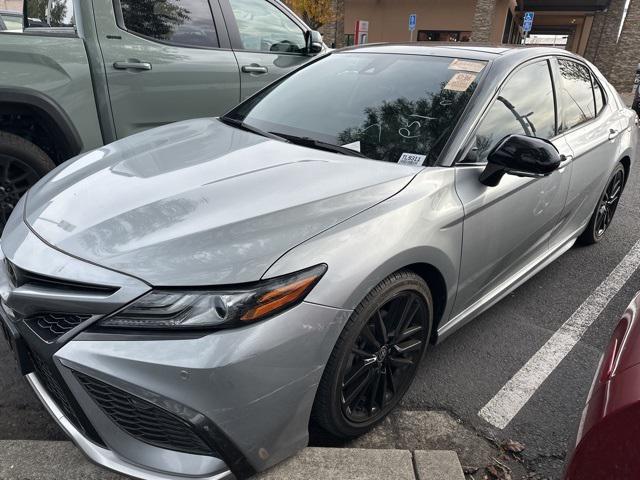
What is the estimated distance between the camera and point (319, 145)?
2.43 metres

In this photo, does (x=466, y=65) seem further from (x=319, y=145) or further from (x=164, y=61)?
(x=164, y=61)

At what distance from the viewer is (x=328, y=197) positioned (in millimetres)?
1896

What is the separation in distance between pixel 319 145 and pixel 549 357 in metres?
1.70

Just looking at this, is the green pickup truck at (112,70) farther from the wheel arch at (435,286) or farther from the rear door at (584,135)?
the wheel arch at (435,286)

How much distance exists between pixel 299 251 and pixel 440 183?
794 millimetres

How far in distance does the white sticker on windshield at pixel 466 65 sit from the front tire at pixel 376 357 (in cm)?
117

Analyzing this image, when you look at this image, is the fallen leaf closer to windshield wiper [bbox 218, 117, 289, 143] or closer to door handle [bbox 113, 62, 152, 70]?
windshield wiper [bbox 218, 117, 289, 143]

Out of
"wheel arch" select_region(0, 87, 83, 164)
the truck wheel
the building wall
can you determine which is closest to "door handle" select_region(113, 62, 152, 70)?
"wheel arch" select_region(0, 87, 83, 164)

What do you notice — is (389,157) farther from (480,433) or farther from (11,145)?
(11,145)

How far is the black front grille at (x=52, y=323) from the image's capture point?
158 centimetres

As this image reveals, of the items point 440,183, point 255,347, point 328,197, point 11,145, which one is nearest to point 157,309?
point 255,347

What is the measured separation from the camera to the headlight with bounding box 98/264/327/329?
1509 millimetres

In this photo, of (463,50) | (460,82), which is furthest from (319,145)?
(463,50)

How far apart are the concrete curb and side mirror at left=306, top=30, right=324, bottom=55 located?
3.79 meters
